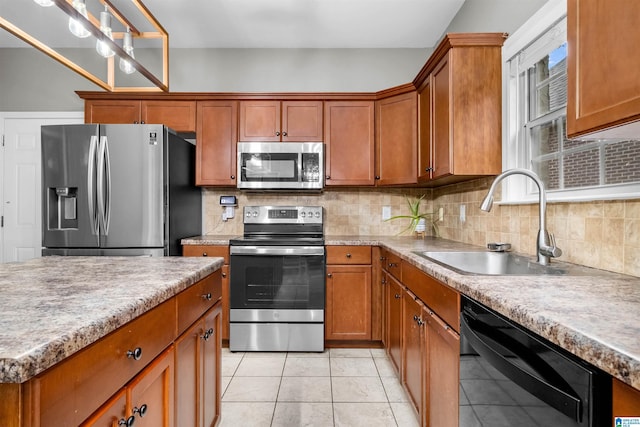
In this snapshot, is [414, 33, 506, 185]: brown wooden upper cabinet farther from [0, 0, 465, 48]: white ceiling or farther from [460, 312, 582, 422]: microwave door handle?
[460, 312, 582, 422]: microwave door handle

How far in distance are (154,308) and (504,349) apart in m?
0.95

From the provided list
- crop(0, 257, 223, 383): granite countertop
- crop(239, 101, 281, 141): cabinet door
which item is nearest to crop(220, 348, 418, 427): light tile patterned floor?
crop(0, 257, 223, 383): granite countertop

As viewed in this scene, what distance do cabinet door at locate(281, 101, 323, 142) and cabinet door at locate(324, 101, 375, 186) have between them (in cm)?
7

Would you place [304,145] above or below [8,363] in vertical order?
above

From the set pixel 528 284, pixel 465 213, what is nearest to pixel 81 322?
pixel 528 284

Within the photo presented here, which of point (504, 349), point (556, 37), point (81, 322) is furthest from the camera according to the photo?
point (556, 37)

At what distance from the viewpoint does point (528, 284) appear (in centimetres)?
108

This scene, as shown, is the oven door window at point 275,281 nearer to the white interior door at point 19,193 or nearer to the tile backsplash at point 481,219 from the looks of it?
the tile backsplash at point 481,219

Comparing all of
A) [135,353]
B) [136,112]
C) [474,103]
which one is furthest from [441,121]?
[136,112]

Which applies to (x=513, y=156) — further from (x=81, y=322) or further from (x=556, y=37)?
(x=81, y=322)

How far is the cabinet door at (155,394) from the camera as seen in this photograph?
0.91m

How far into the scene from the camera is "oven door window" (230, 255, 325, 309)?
2.75 m

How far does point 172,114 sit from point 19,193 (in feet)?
5.84

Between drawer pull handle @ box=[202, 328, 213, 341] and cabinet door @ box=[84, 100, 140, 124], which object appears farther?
cabinet door @ box=[84, 100, 140, 124]
